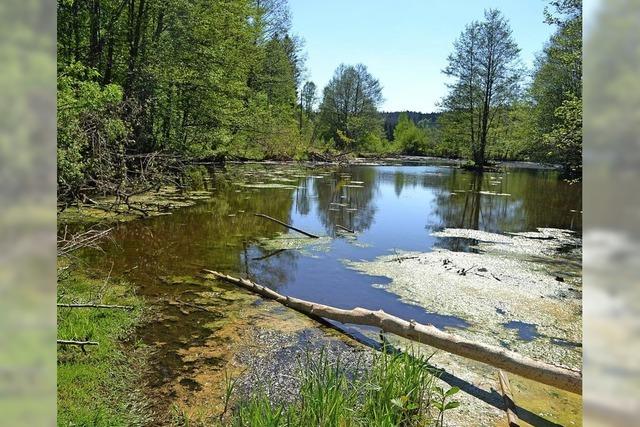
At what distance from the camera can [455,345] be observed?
4309 millimetres

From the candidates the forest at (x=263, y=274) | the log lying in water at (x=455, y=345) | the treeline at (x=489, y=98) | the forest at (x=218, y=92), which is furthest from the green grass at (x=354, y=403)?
the treeline at (x=489, y=98)

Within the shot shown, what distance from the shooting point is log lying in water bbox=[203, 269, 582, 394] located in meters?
3.67

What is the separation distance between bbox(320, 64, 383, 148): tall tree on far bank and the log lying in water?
47816 millimetres

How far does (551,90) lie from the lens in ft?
83.5

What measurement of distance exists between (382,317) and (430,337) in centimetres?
56

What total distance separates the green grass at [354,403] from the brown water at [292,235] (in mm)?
1480

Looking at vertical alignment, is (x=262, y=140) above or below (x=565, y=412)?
above
